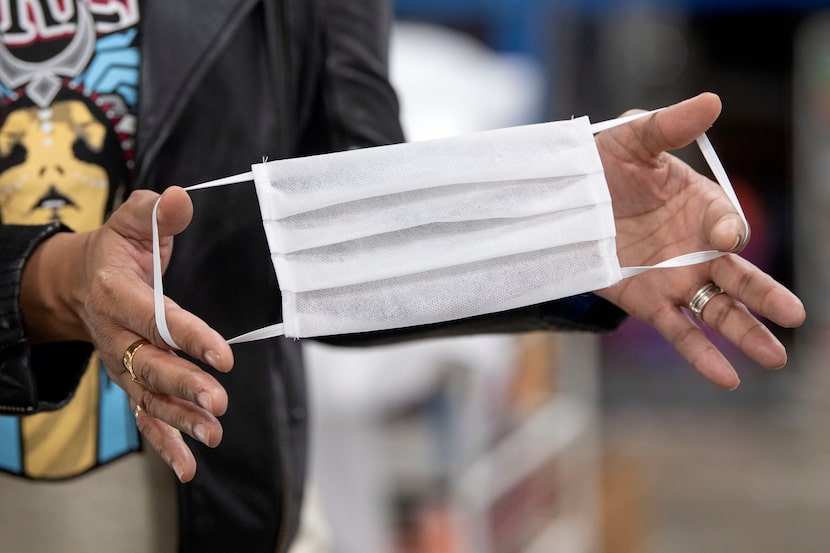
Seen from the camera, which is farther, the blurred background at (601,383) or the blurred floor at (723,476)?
the blurred floor at (723,476)

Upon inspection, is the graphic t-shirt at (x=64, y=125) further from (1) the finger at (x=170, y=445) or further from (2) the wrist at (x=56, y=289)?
(1) the finger at (x=170, y=445)

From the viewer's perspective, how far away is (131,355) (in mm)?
737

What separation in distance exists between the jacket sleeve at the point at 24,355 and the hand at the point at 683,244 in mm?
545

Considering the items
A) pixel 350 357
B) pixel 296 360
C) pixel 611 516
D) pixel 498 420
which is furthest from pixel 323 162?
pixel 611 516

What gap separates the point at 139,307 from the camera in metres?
0.73

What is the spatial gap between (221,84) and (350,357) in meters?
1.05

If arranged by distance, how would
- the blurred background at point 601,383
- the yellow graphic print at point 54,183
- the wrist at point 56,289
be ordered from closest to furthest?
1. the wrist at point 56,289
2. the yellow graphic print at point 54,183
3. the blurred background at point 601,383

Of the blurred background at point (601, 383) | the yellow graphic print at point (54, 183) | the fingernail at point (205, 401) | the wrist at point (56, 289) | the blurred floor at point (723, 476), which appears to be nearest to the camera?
the fingernail at point (205, 401)

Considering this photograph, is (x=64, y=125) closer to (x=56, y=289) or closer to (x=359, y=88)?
(x=56, y=289)

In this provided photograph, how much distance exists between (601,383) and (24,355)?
4.21m

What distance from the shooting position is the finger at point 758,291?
81cm

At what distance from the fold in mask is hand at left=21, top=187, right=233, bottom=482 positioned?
0.11 meters

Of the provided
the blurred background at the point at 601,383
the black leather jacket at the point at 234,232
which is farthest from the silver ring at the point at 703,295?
the blurred background at the point at 601,383

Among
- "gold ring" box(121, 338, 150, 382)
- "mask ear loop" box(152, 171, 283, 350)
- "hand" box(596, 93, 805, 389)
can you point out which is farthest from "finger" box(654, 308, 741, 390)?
"gold ring" box(121, 338, 150, 382)
